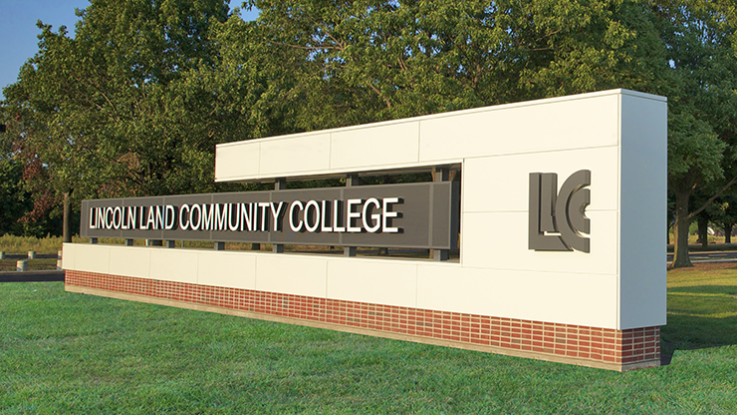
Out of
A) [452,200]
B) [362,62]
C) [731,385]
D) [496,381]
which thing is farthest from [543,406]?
[362,62]

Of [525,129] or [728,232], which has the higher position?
[525,129]

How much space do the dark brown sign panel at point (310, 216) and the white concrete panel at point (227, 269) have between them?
42 centimetres

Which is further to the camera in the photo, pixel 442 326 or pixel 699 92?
pixel 699 92

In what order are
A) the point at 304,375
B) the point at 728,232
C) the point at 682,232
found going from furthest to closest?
1. the point at 728,232
2. the point at 682,232
3. the point at 304,375

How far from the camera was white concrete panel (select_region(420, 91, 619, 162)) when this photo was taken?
952 cm

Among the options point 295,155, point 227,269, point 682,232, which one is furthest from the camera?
point 682,232

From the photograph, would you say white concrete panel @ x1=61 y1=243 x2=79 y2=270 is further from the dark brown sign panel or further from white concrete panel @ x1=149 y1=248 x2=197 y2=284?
white concrete panel @ x1=149 y1=248 x2=197 y2=284

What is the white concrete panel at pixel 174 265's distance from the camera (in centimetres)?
1620

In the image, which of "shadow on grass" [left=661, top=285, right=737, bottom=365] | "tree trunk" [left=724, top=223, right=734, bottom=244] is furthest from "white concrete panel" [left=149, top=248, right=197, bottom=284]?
"tree trunk" [left=724, top=223, right=734, bottom=244]

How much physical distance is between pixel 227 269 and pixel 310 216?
2884 mm

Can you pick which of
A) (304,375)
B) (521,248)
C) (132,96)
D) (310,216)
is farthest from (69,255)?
(521,248)

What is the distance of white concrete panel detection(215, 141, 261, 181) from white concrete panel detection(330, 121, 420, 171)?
8.61ft

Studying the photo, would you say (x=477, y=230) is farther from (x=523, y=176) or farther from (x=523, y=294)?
(x=523, y=294)

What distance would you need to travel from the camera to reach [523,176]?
1026 cm
